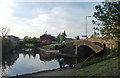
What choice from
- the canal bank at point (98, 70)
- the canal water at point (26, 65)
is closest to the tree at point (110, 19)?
the canal bank at point (98, 70)

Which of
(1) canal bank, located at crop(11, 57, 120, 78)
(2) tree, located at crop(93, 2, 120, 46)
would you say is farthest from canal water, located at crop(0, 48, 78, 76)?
(2) tree, located at crop(93, 2, 120, 46)

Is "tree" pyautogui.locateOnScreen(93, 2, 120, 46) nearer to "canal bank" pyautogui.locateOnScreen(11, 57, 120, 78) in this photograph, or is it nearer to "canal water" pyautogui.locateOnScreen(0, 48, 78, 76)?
"canal bank" pyautogui.locateOnScreen(11, 57, 120, 78)

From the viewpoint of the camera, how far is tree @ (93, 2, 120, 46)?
149 inches

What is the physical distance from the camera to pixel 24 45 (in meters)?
88.7

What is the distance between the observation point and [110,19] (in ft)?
12.9

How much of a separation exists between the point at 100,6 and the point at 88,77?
4.24 m

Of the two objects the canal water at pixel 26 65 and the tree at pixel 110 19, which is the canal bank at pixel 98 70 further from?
the canal water at pixel 26 65

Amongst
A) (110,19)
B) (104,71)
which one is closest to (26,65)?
(104,71)

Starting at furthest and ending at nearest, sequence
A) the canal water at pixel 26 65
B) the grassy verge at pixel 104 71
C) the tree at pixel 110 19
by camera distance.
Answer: the canal water at pixel 26 65, the grassy verge at pixel 104 71, the tree at pixel 110 19

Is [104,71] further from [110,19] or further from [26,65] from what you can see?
[26,65]

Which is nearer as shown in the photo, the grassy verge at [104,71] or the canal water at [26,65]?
the grassy verge at [104,71]

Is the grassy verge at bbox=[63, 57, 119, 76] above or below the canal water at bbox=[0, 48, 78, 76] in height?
above

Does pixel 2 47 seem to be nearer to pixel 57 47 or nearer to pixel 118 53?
pixel 57 47

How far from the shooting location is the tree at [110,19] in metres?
3.77
